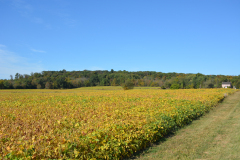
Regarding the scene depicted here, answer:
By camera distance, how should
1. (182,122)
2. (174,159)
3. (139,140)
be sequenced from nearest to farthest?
(174,159), (139,140), (182,122)

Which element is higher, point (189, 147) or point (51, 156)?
point (51, 156)

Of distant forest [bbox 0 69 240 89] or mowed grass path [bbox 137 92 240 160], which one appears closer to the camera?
mowed grass path [bbox 137 92 240 160]

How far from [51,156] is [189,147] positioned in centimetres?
527

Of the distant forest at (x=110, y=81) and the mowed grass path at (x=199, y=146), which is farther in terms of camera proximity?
the distant forest at (x=110, y=81)

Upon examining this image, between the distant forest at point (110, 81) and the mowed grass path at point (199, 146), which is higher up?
the distant forest at point (110, 81)

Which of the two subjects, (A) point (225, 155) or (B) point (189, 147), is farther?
(B) point (189, 147)

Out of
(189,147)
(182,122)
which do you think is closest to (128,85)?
(182,122)

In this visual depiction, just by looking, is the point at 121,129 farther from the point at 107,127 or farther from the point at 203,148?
the point at 203,148

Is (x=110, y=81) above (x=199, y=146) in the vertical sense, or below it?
above

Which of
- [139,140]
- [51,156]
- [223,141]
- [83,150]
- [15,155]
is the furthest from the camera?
[223,141]

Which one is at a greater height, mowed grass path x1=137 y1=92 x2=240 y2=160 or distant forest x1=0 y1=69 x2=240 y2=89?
distant forest x1=0 y1=69 x2=240 y2=89

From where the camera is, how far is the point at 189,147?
23.8 ft

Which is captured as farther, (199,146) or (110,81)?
(110,81)

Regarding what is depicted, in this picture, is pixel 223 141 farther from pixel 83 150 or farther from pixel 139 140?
pixel 83 150
